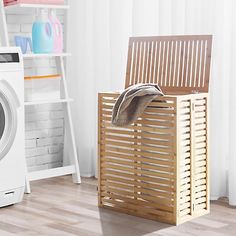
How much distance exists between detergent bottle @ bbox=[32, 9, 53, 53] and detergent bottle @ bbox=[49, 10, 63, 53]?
0.15ft

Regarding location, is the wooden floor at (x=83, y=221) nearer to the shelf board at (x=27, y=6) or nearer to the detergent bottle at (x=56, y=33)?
the detergent bottle at (x=56, y=33)

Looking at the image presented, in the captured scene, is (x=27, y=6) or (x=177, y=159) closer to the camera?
(x=177, y=159)

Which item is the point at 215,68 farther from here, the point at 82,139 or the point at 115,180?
the point at 82,139

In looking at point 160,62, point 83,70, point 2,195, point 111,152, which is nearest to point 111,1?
point 83,70

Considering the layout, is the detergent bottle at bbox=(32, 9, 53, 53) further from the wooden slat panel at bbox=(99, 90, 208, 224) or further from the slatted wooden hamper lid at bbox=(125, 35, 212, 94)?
the wooden slat panel at bbox=(99, 90, 208, 224)

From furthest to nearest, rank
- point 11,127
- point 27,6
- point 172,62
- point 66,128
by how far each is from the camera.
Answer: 1. point 66,128
2. point 27,6
3. point 11,127
4. point 172,62

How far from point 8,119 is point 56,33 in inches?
32.5

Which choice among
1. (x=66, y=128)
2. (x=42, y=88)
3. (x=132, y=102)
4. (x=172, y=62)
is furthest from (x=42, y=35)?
(x=132, y=102)

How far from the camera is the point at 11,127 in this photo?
347 centimetres

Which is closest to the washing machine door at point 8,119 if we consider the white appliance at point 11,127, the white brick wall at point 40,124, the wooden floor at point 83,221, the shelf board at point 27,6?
the white appliance at point 11,127

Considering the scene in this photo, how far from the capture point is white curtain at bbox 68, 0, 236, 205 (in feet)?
11.3

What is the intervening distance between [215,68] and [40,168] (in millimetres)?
1555

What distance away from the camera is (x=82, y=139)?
436cm

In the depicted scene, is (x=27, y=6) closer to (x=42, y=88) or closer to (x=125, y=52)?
(x=42, y=88)
